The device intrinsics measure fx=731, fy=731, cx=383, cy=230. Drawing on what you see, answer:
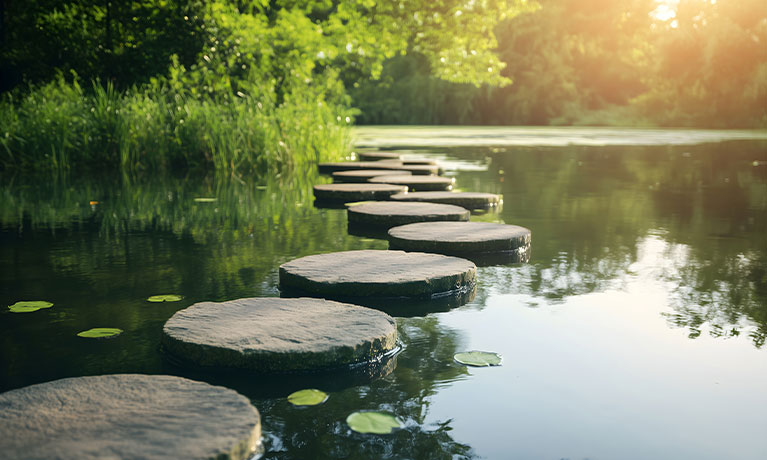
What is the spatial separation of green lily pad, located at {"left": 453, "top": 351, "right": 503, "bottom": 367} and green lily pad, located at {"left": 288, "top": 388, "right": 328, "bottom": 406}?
1.27 ft

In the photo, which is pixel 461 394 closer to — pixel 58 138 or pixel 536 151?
pixel 58 138

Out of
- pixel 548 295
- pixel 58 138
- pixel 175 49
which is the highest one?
pixel 175 49

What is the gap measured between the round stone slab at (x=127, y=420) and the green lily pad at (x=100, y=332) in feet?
1.66

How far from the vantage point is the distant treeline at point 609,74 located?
78.7 ft

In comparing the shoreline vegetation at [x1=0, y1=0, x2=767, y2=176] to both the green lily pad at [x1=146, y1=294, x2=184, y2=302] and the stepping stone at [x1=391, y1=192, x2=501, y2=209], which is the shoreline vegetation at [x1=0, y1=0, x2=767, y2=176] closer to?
the stepping stone at [x1=391, y1=192, x2=501, y2=209]

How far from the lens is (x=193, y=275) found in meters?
2.82

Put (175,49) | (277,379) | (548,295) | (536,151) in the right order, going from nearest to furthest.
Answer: (277,379) → (548,295) → (175,49) → (536,151)

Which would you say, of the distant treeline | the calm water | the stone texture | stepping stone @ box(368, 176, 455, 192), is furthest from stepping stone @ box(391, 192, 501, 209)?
the distant treeline

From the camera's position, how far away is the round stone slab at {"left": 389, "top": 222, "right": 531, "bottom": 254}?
10.6 ft

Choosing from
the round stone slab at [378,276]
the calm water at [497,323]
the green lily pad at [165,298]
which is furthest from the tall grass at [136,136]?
the green lily pad at [165,298]

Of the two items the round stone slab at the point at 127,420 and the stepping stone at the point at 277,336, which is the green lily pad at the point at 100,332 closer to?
the stepping stone at the point at 277,336

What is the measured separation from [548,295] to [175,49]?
6979mm

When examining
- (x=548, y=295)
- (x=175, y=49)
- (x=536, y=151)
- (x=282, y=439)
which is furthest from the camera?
(x=536, y=151)

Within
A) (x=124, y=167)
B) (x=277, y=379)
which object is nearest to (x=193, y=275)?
(x=277, y=379)
